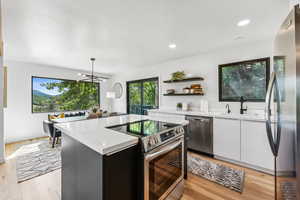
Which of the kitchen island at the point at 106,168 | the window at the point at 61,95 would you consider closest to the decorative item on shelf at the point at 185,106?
the kitchen island at the point at 106,168

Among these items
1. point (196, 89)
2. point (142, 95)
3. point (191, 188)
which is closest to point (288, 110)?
point (191, 188)

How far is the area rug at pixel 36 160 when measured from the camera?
234 centimetres

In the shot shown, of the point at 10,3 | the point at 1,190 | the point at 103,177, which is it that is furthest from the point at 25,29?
the point at 103,177

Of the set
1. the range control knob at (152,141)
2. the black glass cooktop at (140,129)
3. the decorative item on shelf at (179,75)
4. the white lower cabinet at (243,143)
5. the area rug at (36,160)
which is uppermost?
the decorative item on shelf at (179,75)

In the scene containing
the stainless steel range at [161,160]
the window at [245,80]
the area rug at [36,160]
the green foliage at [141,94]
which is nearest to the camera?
the stainless steel range at [161,160]

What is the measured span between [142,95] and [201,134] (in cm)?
298

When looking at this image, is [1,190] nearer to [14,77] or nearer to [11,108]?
[11,108]

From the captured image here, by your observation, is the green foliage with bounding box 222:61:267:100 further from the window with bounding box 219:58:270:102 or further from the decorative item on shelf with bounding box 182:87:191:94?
the decorative item on shelf with bounding box 182:87:191:94

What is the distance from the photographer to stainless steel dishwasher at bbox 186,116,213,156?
9.34 ft

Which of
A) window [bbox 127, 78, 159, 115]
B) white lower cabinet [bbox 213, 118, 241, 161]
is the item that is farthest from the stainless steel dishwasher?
window [bbox 127, 78, 159, 115]

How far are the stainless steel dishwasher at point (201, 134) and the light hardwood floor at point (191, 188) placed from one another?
2.56 ft

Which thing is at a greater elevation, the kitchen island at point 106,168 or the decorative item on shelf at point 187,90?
the decorative item on shelf at point 187,90

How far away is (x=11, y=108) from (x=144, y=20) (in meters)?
4.88

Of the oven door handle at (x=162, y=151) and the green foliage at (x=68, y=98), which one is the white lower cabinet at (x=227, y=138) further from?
the green foliage at (x=68, y=98)
